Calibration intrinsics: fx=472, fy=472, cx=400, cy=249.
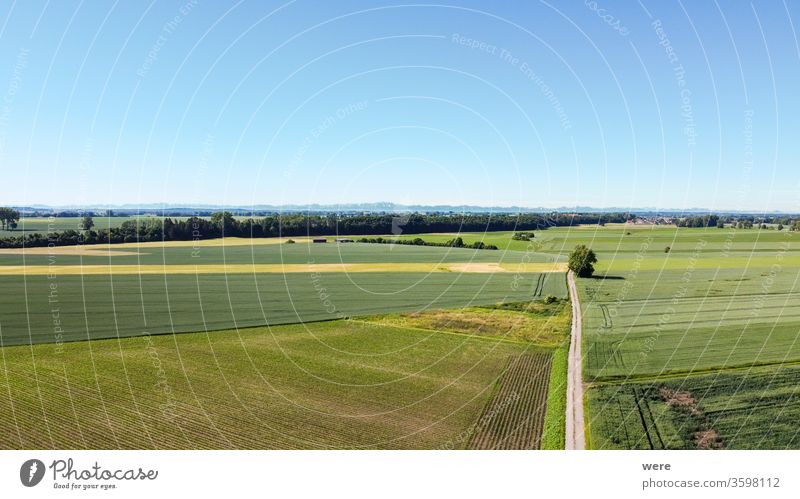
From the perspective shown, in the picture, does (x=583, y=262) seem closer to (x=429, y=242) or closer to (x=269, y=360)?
(x=429, y=242)

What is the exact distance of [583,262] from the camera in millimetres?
19969

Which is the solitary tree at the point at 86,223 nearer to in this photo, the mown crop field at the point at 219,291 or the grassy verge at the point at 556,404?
the mown crop field at the point at 219,291

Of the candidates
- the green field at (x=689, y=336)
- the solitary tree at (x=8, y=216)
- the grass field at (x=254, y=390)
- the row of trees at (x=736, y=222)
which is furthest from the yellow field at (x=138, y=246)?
the row of trees at (x=736, y=222)

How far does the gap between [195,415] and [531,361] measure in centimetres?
857

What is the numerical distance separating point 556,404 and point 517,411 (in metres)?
0.87

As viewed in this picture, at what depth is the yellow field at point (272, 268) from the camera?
77.3ft

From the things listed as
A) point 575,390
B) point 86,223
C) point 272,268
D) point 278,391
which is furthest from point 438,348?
point 86,223

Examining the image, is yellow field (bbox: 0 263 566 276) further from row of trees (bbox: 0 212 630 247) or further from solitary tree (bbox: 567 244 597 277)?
row of trees (bbox: 0 212 630 247)

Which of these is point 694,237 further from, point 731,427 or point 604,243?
point 731,427

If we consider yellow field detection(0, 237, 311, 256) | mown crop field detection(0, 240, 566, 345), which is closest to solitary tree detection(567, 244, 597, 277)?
mown crop field detection(0, 240, 566, 345)
